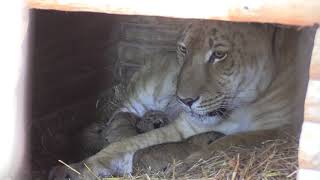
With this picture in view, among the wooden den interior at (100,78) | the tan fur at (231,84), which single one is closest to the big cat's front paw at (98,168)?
the tan fur at (231,84)

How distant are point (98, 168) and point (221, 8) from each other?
1.17 metres

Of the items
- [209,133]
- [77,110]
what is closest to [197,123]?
[209,133]

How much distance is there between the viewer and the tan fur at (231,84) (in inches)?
116

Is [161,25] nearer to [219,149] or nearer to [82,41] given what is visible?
[82,41]

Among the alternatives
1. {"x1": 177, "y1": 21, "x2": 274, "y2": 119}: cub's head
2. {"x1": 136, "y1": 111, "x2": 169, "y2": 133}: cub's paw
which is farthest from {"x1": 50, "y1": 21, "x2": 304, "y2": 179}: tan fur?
{"x1": 136, "y1": 111, "x2": 169, "y2": 133}: cub's paw

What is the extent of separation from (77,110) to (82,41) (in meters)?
0.41

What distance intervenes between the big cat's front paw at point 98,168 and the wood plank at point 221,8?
885mm

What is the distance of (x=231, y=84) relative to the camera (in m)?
3.04

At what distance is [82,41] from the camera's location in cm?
410

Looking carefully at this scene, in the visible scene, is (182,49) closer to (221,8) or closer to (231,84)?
(231,84)

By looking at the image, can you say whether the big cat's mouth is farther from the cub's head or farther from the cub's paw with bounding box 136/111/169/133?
the cub's paw with bounding box 136/111/169/133

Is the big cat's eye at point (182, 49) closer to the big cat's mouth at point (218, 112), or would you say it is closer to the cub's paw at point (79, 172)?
the big cat's mouth at point (218, 112)

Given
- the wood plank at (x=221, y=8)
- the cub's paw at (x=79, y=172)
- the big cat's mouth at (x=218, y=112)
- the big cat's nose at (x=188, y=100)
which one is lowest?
the cub's paw at (x=79, y=172)

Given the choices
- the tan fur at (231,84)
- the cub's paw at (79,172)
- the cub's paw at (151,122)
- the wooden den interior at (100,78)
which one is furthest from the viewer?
the cub's paw at (151,122)
